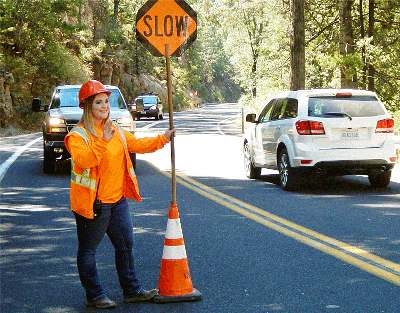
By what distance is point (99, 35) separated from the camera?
196ft

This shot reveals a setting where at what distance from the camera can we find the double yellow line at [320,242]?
639 cm

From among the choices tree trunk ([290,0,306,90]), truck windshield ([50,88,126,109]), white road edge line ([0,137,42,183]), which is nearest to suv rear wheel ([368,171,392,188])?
truck windshield ([50,88,126,109])

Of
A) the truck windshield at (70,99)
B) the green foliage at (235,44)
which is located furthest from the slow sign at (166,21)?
the green foliage at (235,44)

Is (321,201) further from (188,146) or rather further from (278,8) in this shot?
(278,8)

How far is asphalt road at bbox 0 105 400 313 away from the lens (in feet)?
18.3

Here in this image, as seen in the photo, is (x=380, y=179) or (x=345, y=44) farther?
(x=345, y=44)

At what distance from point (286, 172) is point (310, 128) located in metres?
0.92

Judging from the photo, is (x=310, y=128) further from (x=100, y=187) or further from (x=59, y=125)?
(x=100, y=187)

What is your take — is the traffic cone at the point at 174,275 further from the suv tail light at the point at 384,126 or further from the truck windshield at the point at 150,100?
the truck windshield at the point at 150,100

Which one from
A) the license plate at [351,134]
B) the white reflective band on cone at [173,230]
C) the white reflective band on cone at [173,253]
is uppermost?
the license plate at [351,134]

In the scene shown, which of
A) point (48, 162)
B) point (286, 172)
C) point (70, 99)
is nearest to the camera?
point (286, 172)

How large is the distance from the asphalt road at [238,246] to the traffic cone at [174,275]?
0.08 meters

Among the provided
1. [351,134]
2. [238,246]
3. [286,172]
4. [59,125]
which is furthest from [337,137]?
[59,125]

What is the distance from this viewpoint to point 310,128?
11.8 metres
